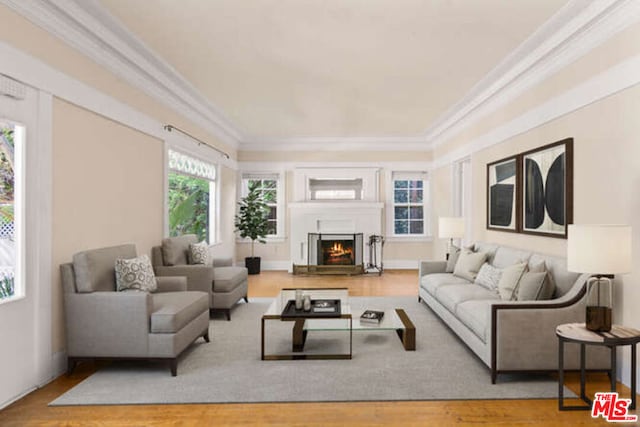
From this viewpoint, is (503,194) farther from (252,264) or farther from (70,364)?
(252,264)

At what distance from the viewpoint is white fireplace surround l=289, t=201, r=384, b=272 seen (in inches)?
366

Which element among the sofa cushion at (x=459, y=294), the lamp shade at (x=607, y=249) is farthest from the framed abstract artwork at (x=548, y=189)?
the lamp shade at (x=607, y=249)

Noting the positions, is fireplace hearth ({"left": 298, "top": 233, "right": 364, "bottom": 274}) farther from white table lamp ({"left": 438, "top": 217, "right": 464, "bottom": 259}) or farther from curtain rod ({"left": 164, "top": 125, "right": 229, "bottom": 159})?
white table lamp ({"left": 438, "top": 217, "right": 464, "bottom": 259})

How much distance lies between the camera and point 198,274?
5105 millimetres

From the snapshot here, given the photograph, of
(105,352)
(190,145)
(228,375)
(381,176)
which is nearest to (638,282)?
(228,375)

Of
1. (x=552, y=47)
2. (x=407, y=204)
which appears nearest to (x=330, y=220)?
(x=407, y=204)

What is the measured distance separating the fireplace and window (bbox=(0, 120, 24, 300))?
258 inches

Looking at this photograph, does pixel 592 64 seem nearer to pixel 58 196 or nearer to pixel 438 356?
pixel 438 356

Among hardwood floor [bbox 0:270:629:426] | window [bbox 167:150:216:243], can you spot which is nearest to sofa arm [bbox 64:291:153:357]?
hardwood floor [bbox 0:270:629:426]

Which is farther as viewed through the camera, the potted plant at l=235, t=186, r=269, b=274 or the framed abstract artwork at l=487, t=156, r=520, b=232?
the potted plant at l=235, t=186, r=269, b=274

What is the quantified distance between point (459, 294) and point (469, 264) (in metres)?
0.99

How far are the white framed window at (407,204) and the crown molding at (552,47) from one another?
3259 millimetres

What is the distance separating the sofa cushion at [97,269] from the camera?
346 centimetres

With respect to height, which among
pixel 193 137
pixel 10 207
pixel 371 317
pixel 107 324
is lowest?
pixel 371 317
